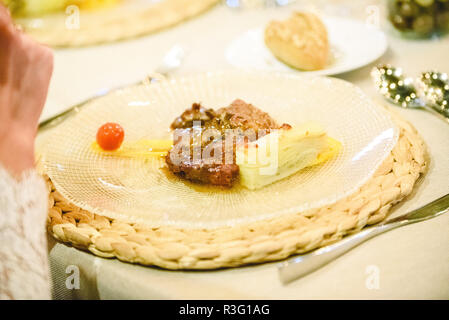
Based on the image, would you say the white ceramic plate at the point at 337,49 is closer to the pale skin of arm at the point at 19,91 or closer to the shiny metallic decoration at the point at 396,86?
the shiny metallic decoration at the point at 396,86

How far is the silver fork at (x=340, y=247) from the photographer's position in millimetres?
744

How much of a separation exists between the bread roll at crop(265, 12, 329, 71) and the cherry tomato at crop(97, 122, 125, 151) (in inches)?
24.6

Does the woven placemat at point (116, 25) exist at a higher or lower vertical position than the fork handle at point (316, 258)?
higher

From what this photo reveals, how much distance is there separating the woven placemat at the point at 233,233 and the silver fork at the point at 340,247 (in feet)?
0.05

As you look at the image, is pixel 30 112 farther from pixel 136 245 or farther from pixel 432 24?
pixel 432 24

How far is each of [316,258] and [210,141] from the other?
1.24 feet

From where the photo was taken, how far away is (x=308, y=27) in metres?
1.47

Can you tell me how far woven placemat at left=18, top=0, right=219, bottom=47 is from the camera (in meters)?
1.89

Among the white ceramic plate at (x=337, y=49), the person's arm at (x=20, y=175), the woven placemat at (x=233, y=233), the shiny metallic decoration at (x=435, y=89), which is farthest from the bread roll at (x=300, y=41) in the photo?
the person's arm at (x=20, y=175)

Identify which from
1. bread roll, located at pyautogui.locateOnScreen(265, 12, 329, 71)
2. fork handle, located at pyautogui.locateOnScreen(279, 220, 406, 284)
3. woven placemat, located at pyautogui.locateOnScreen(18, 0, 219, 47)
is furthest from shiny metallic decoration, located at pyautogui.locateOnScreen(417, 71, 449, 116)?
woven placemat, located at pyautogui.locateOnScreen(18, 0, 219, 47)

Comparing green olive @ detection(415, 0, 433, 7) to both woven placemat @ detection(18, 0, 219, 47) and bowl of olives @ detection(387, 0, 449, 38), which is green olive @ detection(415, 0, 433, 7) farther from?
woven placemat @ detection(18, 0, 219, 47)

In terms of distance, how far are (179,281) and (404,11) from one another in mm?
1299

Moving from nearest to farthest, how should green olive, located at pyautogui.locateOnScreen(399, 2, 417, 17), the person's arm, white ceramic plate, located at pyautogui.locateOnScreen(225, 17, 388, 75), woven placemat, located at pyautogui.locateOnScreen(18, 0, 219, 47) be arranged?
the person's arm < white ceramic plate, located at pyautogui.locateOnScreen(225, 17, 388, 75) < green olive, located at pyautogui.locateOnScreen(399, 2, 417, 17) < woven placemat, located at pyautogui.locateOnScreen(18, 0, 219, 47)
